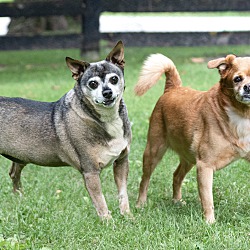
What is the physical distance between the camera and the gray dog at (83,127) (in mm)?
5008

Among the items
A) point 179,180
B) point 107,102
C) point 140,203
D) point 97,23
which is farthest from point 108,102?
point 97,23

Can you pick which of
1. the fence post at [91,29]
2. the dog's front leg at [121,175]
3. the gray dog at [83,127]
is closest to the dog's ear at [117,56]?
the gray dog at [83,127]

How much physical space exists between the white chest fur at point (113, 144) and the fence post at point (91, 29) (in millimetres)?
9289

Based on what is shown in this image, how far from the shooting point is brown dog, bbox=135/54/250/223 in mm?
4977

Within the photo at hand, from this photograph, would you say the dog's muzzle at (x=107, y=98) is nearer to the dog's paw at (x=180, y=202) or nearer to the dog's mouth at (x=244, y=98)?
the dog's mouth at (x=244, y=98)

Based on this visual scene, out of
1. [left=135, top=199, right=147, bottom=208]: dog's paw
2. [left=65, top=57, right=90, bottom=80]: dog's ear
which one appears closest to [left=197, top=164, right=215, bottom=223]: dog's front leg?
[left=135, top=199, right=147, bottom=208]: dog's paw

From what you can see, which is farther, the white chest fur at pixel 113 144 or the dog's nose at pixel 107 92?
the white chest fur at pixel 113 144

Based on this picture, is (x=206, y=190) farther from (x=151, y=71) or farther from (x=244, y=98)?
(x=151, y=71)

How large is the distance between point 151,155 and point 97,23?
28.8ft

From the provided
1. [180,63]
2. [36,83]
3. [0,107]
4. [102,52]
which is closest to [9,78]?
[36,83]

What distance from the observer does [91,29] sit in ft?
47.0

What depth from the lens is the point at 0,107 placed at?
5570 mm

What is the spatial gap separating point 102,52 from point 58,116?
10106 mm

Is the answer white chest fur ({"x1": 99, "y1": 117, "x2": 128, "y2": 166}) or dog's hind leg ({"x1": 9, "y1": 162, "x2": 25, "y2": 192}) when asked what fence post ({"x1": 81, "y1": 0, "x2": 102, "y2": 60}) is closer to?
dog's hind leg ({"x1": 9, "y1": 162, "x2": 25, "y2": 192})
